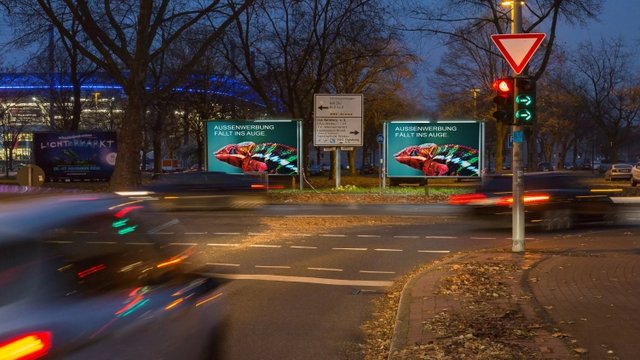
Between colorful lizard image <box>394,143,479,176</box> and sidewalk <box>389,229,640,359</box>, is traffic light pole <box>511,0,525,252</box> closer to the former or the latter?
sidewalk <box>389,229,640,359</box>

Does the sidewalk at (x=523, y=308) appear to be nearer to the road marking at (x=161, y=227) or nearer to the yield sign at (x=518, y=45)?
the road marking at (x=161, y=227)

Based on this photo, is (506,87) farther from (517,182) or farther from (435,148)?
(435,148)

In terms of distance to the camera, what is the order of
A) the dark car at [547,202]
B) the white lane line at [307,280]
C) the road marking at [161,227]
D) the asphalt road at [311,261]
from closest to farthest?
the road marking at [161,227]
the asphalt road at [311,261]
the white lane line at [307,280]
the dark car at [547,202]

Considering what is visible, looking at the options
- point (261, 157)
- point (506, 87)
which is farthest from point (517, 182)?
point (261, 157)

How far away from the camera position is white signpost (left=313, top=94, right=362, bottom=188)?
28.6 m

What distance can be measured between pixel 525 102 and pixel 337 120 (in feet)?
59.5

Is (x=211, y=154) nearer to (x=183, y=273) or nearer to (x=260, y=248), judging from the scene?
(x=260, y=248)

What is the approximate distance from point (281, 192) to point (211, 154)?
638cm

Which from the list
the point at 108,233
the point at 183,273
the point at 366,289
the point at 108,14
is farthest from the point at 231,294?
the point at 108,14

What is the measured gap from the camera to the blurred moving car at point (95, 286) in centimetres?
→ 303

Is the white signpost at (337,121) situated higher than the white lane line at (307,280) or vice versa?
the white signpost at (337,121)

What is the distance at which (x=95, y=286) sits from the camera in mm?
3607

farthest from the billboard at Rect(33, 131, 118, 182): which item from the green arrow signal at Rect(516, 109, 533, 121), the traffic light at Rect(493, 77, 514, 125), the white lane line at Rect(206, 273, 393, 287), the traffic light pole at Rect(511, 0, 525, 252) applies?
the green arrow signal at Rect(516, 109, 533, 121)

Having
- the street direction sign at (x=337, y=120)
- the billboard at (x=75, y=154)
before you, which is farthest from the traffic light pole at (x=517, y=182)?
the billboard at (x=75, y=154)
